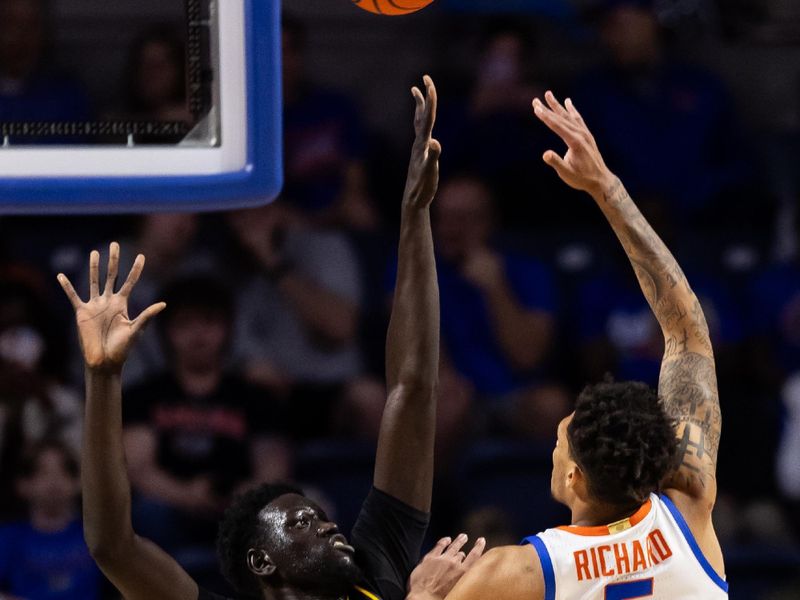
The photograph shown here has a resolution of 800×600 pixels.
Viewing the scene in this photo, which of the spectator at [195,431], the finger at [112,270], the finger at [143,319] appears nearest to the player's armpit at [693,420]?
the finger at [143,319]

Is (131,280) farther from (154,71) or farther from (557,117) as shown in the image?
(154,71)

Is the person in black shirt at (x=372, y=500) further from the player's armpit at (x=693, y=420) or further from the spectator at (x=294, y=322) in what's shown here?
the spectator at (x=294, y=322)

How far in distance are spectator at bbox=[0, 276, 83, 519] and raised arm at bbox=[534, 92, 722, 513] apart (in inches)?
113

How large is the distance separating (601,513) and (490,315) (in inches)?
131

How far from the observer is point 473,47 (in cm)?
731

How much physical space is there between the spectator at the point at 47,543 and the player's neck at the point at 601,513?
9.50ft

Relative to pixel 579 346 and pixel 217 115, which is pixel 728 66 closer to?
pixel 579 346

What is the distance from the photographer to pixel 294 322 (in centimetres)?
641

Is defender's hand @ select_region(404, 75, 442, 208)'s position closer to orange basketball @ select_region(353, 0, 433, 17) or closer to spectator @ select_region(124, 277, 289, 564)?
orange basketball @ select_region(353, 0, 433, 17)

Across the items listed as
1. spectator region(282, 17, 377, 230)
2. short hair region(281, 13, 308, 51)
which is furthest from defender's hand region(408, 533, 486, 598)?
short hair region(281, 13, 308, 51)

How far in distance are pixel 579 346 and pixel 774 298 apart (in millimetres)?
990

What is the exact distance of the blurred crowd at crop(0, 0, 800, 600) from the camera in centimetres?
591

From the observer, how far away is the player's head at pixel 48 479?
5.69 metres

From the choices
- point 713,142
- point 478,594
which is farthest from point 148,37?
point 478,594
